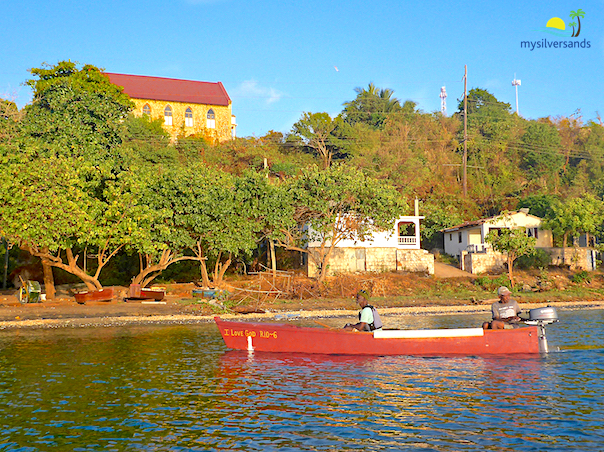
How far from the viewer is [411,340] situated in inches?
743

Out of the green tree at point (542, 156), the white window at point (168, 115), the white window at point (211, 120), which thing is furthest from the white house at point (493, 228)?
the white window at point (168, 115)

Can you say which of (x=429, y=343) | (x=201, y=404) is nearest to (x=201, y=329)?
(x=429, y=343)

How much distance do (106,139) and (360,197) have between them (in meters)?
18.5

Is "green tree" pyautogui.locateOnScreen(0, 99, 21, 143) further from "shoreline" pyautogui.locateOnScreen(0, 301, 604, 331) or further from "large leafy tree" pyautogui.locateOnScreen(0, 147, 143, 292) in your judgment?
"shoreline" pyautogui.locateOnScreen(0, 301, 604, 331)

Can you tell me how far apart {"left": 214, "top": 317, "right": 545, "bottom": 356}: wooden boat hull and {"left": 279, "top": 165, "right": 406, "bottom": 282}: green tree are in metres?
19.5

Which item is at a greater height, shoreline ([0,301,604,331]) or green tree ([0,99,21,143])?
green tree ([0,99,21,143])

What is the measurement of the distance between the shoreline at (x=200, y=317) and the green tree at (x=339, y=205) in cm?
797

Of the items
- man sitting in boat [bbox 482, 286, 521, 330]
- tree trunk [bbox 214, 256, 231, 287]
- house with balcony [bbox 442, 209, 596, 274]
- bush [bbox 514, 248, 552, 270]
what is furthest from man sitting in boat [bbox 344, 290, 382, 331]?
bush [bbox 514, 248, 552, 270]

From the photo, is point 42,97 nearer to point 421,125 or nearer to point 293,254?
point 293,254

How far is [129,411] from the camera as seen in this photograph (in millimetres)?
12805

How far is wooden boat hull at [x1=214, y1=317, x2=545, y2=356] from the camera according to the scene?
18.4 m

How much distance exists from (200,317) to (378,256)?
18091 mm

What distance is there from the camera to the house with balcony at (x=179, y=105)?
6856 cm

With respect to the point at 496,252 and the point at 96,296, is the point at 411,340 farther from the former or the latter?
the point at 496,252
